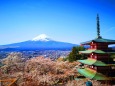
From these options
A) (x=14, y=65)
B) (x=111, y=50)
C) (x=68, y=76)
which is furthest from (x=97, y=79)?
(x=14, y=65)

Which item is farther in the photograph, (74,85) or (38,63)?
(38,63)

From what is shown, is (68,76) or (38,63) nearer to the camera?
(68,76)

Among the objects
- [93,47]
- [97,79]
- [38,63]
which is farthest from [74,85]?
[38,63]

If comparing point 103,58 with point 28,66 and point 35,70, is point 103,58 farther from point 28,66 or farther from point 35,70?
point 28,66

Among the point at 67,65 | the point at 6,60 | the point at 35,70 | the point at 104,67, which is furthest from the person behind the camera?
the point at 67,65

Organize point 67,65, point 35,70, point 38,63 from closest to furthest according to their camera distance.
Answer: point 35,70
point 38,63
point 67,65

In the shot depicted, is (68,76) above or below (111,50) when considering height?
below

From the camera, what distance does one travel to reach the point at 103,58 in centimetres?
2222

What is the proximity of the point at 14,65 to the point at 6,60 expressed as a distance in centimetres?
269

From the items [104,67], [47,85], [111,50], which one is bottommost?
[47,85]

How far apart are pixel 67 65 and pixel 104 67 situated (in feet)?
58.8

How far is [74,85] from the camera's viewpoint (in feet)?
67.1

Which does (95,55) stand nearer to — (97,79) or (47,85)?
(97,79)

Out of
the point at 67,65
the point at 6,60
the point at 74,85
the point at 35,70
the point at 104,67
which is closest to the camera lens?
the point at 74,85
